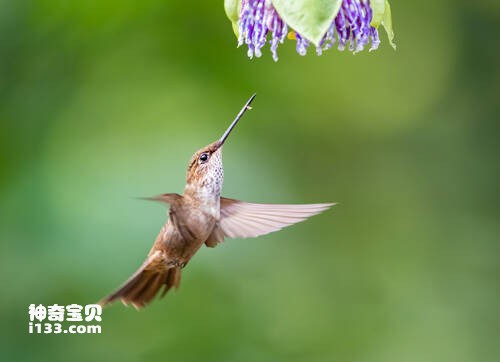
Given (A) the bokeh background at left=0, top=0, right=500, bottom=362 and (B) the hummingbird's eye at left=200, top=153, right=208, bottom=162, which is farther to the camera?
(A) the bokeh background at left=0, top=0, right=500, bottom=362

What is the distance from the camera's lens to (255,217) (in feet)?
7.01

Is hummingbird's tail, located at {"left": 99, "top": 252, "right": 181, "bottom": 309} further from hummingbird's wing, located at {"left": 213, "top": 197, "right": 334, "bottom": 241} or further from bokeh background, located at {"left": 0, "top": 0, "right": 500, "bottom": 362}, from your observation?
bokeh background, located at {"left": 0, "top": 0, "right": 500, "bottom": 362}

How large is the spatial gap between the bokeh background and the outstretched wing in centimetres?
103

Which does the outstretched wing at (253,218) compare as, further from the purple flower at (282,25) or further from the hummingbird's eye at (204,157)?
the purple flower at (282,25)

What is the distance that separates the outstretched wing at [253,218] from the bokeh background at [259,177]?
3.37 feet

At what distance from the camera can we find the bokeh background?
10.7ft

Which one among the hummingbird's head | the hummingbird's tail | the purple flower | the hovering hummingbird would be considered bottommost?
the hummingbird's tail

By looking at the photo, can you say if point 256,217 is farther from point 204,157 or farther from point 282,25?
point 282,25

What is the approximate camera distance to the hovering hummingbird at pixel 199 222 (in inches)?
79.5

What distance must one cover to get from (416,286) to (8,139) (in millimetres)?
2093

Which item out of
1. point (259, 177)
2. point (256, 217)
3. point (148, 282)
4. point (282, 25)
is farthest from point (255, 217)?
point (259, 177)

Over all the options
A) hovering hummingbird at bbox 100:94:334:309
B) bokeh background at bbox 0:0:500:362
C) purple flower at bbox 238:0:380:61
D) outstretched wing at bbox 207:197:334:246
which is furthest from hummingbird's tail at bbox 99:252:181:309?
bokeh background at bbox 0:0:500:362

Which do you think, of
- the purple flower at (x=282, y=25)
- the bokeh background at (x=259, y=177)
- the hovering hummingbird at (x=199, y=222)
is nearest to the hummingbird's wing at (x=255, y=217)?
the hovering hummingbird at (x=199, y=222)

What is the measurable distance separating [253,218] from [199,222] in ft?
0.52
